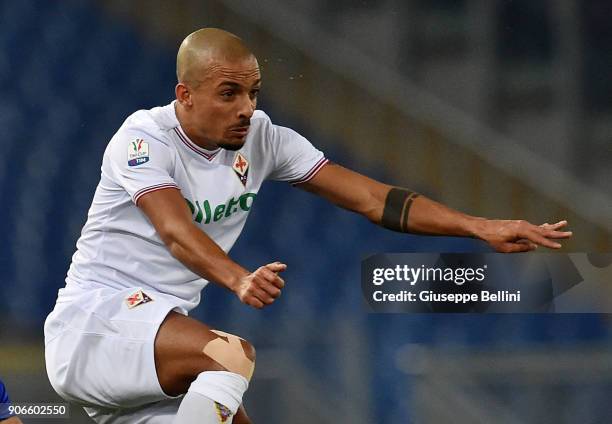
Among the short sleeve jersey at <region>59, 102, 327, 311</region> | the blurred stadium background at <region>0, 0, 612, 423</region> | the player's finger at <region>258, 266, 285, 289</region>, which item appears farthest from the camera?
the blurred stadium background at <region>0, 0, 612, 423</region>

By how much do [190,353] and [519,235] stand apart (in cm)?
85

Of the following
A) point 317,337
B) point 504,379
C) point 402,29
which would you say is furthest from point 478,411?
point 402,29

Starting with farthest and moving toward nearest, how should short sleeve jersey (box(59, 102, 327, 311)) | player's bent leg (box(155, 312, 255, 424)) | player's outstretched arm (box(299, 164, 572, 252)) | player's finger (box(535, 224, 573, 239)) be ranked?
player's outstretched arm (box(299, 164, 572, 252)), short sleeve jersey (box(59, 102, 327, 311)), player's finger (box(535, 224, 573, 239)), player's bent leg (box(155, 312, 255, 424))

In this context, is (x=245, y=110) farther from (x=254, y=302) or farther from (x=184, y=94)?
(x=254, y=302)

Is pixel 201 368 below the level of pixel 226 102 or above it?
below

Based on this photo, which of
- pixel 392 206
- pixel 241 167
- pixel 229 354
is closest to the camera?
pixel 229 354

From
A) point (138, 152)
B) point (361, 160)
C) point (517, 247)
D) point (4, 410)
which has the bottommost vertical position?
point (4, 410)

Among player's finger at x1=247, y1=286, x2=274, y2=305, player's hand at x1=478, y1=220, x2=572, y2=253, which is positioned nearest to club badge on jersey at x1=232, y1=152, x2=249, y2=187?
player's hand at x1=478, y1=220, x2=572, y2=253

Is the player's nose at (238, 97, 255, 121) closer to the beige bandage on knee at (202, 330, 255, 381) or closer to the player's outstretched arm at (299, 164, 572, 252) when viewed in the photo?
the player's outstretched arm at (299, 164, 572, 252)

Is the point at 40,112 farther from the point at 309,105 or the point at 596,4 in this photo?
the point at 596,4

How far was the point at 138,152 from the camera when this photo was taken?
2752 millimetres

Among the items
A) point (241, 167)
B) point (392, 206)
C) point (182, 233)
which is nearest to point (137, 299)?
point (182, 233)

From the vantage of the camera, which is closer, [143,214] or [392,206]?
[143,214]

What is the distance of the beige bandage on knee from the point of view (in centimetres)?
248
